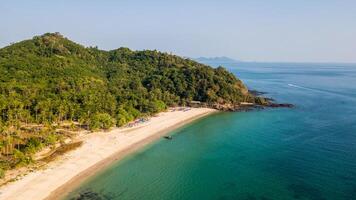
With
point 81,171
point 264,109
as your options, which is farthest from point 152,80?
point 81,171

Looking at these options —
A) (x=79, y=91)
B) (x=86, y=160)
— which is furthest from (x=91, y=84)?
(x=86, y=160)

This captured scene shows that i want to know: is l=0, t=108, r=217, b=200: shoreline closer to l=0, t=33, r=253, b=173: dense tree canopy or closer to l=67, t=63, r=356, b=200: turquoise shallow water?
l=67, t=63, r=356, b=200: turquoise shallow water

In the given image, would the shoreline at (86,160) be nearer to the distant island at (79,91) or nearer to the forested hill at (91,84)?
the distant island at (79,91)

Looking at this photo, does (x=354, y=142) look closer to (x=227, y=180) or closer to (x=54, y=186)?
(x=227, y=180)

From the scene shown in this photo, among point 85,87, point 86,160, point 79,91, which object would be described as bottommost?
point 86,160

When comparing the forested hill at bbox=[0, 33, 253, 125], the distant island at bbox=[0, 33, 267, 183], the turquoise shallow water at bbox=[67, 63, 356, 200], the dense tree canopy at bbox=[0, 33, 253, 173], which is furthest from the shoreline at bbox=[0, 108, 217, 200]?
the forested hill at bbox=[0, 33, 253, 125]

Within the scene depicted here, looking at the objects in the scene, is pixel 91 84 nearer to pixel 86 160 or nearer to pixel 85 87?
pixel 85 87

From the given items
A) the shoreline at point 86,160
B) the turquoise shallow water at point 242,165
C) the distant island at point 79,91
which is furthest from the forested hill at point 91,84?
the turquoise shallow water at point 242,165
